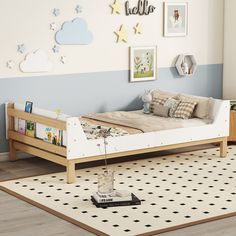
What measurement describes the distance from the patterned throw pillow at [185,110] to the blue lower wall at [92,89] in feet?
2.07

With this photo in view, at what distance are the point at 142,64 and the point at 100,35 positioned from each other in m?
0.57

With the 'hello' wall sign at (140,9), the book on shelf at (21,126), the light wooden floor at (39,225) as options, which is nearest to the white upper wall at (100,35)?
the 'hello' wall sign at (140,9)

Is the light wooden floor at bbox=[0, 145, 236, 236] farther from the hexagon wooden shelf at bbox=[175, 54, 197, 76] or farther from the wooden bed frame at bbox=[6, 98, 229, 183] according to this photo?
the hexagon wooden shelf at bbox=[175, 54, 197, 76]

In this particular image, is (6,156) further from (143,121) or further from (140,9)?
(140,9)

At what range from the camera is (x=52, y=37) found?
5840 millimetres

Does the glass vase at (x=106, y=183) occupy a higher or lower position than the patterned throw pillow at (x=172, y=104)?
lower

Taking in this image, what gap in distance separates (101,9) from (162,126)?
134cm

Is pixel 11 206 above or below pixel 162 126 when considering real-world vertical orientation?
below

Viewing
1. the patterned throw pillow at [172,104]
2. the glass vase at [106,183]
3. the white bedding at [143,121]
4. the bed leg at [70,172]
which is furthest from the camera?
the patterned throw pillow at [172,104]

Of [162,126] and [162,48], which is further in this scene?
[162,48]

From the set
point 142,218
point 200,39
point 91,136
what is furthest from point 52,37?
point 142,218

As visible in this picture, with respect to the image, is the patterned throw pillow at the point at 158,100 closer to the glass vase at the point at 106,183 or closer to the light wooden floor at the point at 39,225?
the glass vase at the point at 106,183

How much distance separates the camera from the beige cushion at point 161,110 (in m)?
6.09

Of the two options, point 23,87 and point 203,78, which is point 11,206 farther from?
point 203,78
